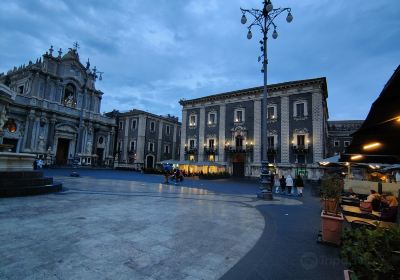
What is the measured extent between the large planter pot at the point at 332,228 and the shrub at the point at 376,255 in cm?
324

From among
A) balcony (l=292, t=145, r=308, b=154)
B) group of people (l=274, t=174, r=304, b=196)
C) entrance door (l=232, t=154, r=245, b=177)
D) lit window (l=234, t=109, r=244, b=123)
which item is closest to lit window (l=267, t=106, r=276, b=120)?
lit window (l=234, t=109, r=244, b=123)

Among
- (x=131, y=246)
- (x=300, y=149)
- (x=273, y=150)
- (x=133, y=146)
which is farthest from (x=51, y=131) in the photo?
(x=131, y=246)

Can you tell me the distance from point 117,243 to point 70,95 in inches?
1674

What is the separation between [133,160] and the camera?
159 ft

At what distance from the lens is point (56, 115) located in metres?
36.1

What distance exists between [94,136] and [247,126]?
27.6 m

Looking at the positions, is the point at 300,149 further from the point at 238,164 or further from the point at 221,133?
the point at 221,133

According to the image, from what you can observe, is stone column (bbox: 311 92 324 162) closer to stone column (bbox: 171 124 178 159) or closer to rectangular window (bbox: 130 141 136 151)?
stone column (bbox: 171 124 178 159)

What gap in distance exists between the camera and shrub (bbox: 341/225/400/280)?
1773 mm

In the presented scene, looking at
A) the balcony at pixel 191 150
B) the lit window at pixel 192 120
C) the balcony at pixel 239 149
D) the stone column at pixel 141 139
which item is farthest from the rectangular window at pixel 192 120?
the stone column at pixel 141 139

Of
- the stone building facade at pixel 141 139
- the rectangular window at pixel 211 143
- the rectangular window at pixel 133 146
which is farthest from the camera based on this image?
the rectangular window at pixel 133 146

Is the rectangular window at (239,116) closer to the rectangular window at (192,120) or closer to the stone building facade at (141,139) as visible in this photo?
the rectangular window at (192,120)

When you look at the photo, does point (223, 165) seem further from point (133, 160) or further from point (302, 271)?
point (302, 271)

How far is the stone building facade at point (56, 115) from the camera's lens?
3234 centimetres
